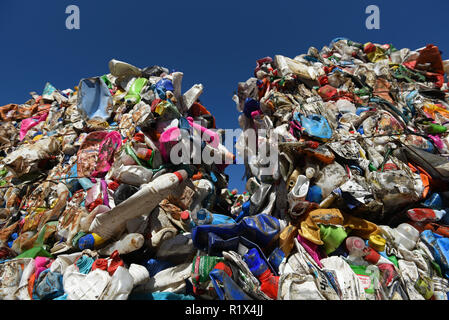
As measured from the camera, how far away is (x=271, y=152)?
2.96 metres

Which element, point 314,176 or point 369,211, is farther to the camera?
point 314,176

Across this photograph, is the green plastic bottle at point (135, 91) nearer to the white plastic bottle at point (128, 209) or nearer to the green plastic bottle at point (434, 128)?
the white plastic bottle at point (128, 209)

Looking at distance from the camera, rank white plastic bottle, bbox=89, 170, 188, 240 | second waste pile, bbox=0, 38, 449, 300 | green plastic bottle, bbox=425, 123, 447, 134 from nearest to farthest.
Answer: second waste pile, bbox=0, 38, 449, 300, white plastic bottle, bbox=89, 170, 188, 240, green plastic bottle, bbox=425, 123, 447, 134

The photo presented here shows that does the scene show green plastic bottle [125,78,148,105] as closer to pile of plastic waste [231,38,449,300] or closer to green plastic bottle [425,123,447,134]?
pile of plastic waste [231,38,449,300]

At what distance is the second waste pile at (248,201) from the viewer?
1812mm

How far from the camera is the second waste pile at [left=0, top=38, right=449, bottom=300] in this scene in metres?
1.81

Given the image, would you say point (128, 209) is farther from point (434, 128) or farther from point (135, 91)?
point (434, 128)

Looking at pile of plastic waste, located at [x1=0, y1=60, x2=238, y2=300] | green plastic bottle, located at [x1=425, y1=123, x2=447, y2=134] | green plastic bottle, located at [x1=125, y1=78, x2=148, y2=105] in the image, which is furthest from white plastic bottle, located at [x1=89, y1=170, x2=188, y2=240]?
green plastic bottle, located at [x1=425, y1=123, x2=447, y2=134]

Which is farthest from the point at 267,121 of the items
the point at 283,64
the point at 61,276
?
the point at 61,276

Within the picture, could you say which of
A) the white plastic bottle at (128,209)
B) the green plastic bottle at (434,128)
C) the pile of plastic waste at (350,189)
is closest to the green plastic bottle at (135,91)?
the pile of plastic waste at (350,189)

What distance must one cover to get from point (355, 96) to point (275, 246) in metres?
2.99

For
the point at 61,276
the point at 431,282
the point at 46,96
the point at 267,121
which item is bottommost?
the point at 431,282

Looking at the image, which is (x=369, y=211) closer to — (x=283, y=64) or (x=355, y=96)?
(x=355, y=96)

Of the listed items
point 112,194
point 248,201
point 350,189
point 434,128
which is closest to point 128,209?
point 112,194
